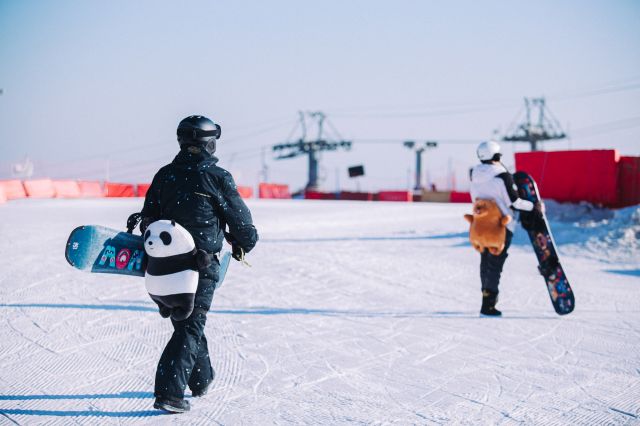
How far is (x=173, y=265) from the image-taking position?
305 centimetres

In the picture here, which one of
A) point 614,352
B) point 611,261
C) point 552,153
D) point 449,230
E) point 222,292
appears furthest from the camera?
point 552,153

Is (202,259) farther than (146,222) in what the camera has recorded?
No

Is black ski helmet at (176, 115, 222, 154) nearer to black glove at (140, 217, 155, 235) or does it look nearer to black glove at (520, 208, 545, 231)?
black glove at (140, 217, 155, 235)

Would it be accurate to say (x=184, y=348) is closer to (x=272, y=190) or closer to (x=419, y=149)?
(x=272, y=190)

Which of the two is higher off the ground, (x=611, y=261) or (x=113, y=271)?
(x=113, y=271)

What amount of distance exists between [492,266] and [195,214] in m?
3.87

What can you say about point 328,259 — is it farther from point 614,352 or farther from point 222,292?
point 614,352

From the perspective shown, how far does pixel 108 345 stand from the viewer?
181 inches

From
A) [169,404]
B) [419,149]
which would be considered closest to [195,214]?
[169,404]

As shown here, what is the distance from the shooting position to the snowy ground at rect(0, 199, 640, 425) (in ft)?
11.0

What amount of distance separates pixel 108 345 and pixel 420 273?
5.49m

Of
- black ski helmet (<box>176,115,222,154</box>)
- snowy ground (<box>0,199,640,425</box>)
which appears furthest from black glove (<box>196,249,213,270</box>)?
snowy ground (<box>0,199,640,425</box>)

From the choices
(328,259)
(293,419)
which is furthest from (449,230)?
(293,419)

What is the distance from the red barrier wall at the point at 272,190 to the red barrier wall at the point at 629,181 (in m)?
Answer: 23.5
